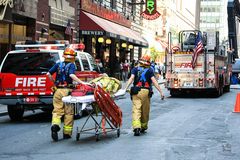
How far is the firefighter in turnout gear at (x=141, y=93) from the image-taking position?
36.9 ft

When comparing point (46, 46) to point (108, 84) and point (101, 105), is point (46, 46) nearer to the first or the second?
point (108, 84)

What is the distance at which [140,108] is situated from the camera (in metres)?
11.3

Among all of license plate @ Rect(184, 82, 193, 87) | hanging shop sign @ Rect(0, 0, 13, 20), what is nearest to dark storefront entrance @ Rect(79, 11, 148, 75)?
license plate @ Rect(184, 82, 193, 87)

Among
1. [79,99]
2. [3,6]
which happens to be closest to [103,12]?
[3,6]

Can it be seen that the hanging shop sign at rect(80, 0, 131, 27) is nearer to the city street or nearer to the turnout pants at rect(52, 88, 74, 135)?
the city street

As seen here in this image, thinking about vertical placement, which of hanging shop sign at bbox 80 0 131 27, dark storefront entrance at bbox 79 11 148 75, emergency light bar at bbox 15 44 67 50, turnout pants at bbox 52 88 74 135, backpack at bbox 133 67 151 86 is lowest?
turnout pants at bbox 52 88 74 135

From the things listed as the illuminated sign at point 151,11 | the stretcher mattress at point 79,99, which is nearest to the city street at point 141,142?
the stretcher mattress at point 79,99

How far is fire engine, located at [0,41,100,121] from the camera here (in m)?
14.0

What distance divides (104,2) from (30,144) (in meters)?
29.2

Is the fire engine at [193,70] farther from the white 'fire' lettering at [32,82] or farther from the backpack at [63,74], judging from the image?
the backpack at [63,74]

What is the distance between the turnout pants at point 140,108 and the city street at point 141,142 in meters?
0.31

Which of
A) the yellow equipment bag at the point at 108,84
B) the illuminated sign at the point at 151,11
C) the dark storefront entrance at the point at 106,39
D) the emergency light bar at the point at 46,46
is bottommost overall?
the yellow equipment bag at the point at 108,84

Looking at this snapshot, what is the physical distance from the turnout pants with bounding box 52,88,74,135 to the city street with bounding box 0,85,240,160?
331 millimetres

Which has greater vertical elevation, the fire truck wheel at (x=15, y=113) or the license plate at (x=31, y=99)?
the license plate at (x=31, y=99)
